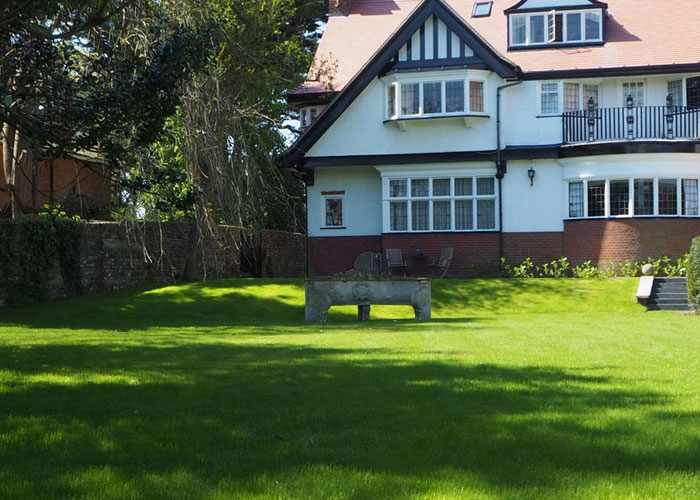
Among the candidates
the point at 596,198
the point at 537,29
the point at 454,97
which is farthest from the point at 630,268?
the point at 537,29

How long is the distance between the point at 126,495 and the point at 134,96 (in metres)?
7.33

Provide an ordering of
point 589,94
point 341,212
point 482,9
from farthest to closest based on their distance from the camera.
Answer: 1. point 482,9
2. point 341,212
3. point 589,94

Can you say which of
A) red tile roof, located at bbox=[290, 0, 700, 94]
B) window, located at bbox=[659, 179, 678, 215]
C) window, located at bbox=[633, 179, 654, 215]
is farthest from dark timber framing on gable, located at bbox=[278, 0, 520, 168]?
window, located at bbox=[659, 179, 678, 215]

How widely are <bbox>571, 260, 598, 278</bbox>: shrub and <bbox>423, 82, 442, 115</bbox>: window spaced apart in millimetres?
7080

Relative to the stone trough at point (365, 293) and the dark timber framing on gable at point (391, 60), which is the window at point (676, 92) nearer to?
the dark timber framing on gable at point (391, 60)

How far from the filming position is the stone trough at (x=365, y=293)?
67.7 ft

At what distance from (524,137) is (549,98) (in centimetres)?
160

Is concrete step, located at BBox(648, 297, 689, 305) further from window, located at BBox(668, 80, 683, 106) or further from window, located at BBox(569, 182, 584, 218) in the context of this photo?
window, located at BBox(668, 80, 683, 106)

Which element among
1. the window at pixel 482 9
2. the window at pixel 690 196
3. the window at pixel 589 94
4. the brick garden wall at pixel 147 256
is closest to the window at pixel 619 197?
the window at pixel 690 196

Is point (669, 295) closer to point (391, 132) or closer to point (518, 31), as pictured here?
point (391, 132)

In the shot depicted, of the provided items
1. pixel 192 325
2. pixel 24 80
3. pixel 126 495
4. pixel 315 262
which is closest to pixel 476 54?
pixel 315 262

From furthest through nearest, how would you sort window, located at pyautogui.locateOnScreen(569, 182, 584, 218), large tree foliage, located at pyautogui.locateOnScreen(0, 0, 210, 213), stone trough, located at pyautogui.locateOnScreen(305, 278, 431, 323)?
window, located at pyautogui.locateOnScreen(569, 182, 584, 218), stone trough, located at pyautogui.locateOnScreen(305, 278, 431, 323), large tree foliage, located at pyautogui.locateOnScreen(0, 0, 210, 213)

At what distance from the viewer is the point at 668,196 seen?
30.3 m

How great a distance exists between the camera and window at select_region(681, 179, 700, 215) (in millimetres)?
30391
